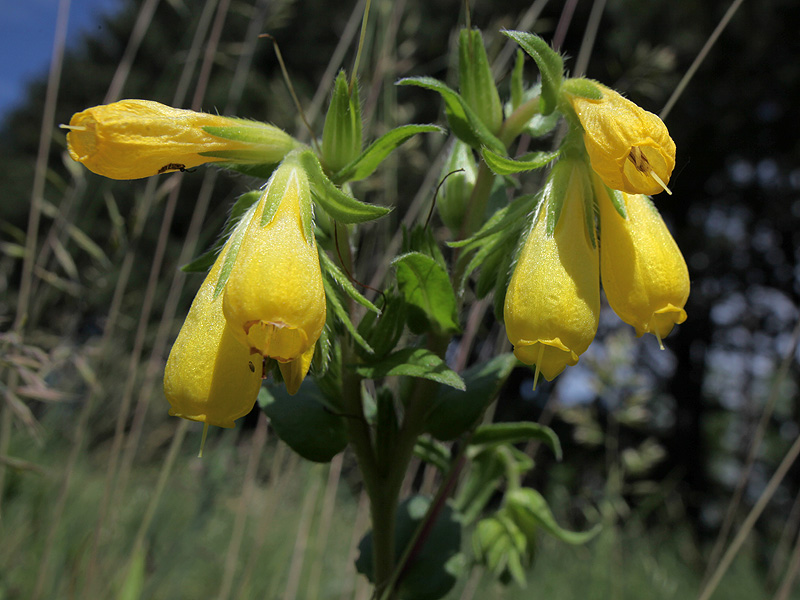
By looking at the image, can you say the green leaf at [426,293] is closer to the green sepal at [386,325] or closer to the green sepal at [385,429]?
the green sepal at [386,325]

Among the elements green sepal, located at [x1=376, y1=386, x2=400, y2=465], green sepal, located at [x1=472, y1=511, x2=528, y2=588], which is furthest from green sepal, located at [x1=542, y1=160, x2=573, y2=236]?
green sepal, located at [x1=472, y1=511, x2=528, y2=588]

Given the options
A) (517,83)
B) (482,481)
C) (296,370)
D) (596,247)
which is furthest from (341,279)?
(482,481)

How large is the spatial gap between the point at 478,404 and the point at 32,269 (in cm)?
153

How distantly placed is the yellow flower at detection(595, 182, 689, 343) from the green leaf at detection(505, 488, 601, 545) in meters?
0.66

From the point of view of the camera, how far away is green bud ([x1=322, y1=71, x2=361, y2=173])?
2.99 feet

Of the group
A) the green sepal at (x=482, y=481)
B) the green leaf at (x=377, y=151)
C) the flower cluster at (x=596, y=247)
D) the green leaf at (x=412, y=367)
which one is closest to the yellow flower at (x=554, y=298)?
the flower cluster at (x=596, y=247)

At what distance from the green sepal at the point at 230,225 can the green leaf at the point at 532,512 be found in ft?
2.83

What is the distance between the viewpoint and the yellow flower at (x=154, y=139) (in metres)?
0.82

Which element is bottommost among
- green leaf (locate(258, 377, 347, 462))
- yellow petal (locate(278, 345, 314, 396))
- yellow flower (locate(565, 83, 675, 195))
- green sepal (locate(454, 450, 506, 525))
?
green sepal (locate(454, 450, 506, 525))

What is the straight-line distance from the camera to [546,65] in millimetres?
919

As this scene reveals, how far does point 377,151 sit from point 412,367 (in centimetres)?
32

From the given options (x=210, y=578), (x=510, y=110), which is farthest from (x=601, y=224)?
(x=210, y=578)

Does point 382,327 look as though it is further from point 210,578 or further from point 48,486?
point 210,578

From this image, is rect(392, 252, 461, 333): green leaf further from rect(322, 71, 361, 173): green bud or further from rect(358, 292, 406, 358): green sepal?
rect(322, 71, 361, 173): green bud
